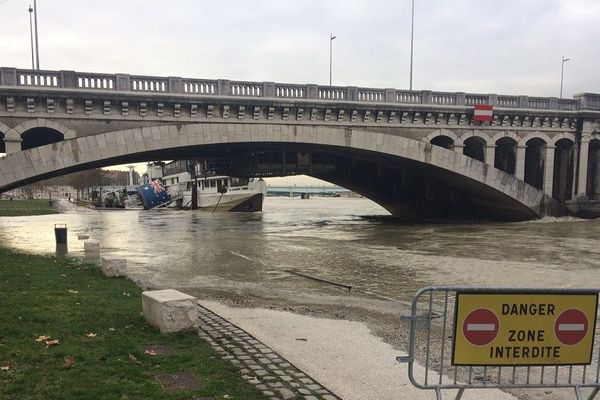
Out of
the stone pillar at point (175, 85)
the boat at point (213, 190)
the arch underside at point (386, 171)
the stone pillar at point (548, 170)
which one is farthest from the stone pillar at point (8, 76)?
the stone pillar at point (548, 170)

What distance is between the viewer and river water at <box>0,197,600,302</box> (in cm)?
1252

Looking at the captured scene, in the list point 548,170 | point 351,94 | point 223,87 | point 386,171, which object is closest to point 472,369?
point 223,87

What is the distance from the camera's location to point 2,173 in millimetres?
22250

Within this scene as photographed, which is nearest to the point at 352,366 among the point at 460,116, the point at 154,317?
the point at 154,317

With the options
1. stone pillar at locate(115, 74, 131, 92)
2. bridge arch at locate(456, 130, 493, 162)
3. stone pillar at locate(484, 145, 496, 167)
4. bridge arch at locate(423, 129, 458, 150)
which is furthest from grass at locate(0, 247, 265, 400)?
stone pillar at locate(484, 145, 496, 167)

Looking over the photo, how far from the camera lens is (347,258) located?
1783 centimetres

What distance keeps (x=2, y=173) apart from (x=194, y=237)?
33.0ft

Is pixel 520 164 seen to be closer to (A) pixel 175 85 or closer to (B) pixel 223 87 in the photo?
(B) pixel 223 87

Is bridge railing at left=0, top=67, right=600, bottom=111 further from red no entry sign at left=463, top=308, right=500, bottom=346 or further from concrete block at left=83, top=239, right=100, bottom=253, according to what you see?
red no entry sign at left=463, top=308, right=500, bottom=346

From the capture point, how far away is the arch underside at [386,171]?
1063 inches

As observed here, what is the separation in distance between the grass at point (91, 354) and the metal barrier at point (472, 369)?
1.85 metres

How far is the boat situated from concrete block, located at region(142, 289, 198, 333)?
43746 millimetres

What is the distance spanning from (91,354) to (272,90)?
78.6 feet

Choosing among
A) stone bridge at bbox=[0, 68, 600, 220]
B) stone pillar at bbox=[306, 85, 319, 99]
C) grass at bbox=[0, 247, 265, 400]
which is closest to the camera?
grass at bbox=[0, 247, 265, 400]
